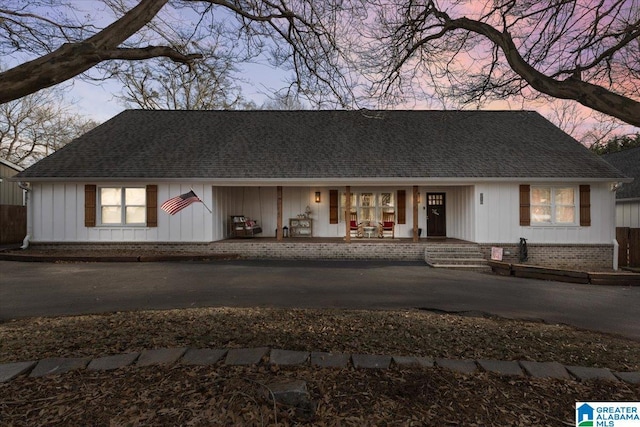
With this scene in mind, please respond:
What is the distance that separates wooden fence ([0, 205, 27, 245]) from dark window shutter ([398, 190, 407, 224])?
61.4 ft

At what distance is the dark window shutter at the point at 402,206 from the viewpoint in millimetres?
15656

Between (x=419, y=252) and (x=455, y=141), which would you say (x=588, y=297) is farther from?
(x=455, y=141)

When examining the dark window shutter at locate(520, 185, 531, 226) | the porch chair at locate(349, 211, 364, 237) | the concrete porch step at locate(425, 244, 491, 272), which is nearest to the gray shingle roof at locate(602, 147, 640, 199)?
the dark window shutter at locate(520, 185, 531, 226)

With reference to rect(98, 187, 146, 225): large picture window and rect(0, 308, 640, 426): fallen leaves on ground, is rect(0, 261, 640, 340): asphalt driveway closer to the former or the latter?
rect(0, 308, 640, 426): fallen leaves on ground

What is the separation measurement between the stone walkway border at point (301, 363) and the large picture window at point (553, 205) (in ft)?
37.1

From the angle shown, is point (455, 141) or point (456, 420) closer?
point (456, 420)

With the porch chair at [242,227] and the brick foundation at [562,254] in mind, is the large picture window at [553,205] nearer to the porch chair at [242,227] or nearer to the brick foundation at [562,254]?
the brick foundation at [562,254]

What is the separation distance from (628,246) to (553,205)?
3198 millimetres

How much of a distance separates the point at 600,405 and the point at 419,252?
34.1ft

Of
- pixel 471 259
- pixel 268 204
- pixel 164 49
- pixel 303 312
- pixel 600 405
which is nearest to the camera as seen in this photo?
pixel 600 405

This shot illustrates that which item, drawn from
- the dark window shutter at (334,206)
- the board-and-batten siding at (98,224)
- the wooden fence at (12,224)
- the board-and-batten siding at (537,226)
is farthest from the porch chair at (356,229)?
the wooden fence at (12,224)

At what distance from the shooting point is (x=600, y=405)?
2.84 meters

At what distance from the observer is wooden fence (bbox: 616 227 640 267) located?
1308 centimetres

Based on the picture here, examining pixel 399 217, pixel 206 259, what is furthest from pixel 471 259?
pixel 206 259
